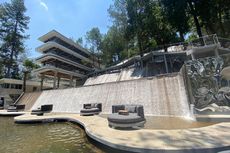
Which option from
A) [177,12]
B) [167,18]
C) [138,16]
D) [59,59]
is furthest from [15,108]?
[177,12]

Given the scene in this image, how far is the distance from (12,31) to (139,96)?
34.0 meters

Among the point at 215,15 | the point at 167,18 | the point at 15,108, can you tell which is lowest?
the point at 15,108

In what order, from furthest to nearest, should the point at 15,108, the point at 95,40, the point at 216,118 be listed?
1. the point at 95,40
2. the point at 15,108
3. the point at 216,118

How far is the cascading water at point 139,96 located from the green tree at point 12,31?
21.7m

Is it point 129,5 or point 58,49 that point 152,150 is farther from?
point 58,49

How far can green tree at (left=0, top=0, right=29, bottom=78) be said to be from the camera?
113ft

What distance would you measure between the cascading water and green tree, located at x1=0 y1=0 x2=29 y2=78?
21.7m

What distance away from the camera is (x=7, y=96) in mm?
30016

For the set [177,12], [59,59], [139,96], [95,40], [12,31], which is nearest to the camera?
[139,96]

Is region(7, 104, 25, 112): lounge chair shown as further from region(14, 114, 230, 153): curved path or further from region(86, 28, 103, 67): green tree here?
region(86, 28, 103, 67): green tree

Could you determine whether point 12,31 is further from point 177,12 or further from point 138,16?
point 177,12

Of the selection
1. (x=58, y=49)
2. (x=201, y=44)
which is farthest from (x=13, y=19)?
(x=201, y=44)

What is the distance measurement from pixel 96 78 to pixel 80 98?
1275 centimetres

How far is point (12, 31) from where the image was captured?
35188 mm
